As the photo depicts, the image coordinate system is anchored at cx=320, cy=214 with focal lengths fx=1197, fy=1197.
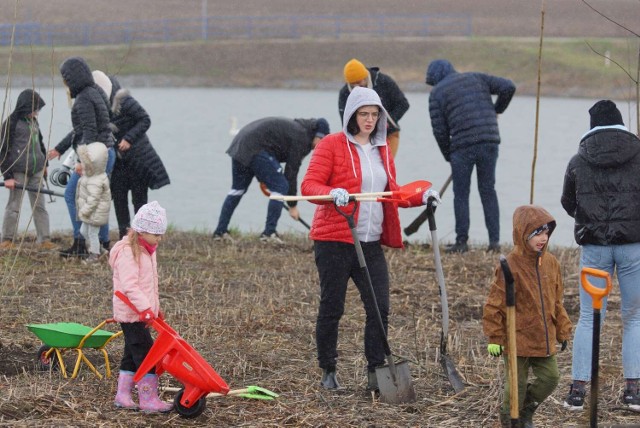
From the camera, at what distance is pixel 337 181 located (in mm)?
6203

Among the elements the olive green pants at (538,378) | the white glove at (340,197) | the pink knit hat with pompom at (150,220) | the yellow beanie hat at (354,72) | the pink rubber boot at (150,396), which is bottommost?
the pink rubber boot at (150,396)

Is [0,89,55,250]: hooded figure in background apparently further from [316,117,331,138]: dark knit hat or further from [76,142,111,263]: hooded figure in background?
[316,117,331,138]: dark knit hat

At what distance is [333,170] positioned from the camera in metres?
6.21

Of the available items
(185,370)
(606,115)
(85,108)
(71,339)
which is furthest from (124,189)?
(606,115)

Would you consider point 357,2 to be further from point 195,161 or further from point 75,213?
point 75,213

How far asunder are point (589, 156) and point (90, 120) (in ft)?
15.7

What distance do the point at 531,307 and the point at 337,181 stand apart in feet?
4.32

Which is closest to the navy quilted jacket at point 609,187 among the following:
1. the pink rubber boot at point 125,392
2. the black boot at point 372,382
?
the black boot at point 372,382

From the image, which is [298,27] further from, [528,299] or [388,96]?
[528,299]

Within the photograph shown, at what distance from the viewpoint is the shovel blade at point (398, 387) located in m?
6.07

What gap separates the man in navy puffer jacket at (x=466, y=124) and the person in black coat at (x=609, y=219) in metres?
4.71

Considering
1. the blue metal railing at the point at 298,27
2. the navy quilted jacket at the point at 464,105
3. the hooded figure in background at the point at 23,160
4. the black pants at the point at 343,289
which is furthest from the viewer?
the blue metal railing at the point at 298,27

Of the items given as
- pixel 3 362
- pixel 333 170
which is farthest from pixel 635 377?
pixel 3 362

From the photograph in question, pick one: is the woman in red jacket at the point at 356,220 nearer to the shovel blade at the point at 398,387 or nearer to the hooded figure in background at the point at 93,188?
the shovel blade at the point at 398,387
